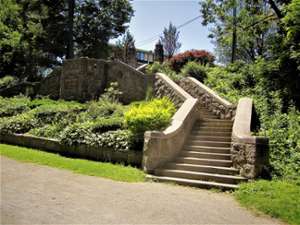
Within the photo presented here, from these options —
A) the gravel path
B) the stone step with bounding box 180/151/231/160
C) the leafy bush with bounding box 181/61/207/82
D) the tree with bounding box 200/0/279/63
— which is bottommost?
the gravel path

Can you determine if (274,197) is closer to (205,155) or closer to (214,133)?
(205,155)

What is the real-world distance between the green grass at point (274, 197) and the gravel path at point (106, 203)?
24 cm

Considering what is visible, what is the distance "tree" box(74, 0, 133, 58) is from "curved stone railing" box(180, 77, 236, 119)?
45.3 ft

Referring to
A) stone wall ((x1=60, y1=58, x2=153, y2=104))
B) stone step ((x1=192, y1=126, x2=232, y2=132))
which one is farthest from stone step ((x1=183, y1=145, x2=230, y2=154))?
stone wall ((x1=60, y1=58, x2=153, y2=104))

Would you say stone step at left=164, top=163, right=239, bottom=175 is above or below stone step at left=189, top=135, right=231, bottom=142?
below

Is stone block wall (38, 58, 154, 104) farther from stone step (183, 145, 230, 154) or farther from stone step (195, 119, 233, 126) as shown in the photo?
stone step (183, 145, 230, 154)

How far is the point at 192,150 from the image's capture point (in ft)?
28.4

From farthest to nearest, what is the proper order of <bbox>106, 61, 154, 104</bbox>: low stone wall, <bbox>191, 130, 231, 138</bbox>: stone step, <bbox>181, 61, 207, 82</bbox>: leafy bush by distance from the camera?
<bbox>181, 61, 207, 82</bbox>: leafy bush → <bbox>106, 61, 154, 104</bbox>: low stone wall → <bbox>191, 130, 231, 138</bbox>: stone step

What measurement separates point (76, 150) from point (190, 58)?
43.6ft

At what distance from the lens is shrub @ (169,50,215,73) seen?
21047 mm

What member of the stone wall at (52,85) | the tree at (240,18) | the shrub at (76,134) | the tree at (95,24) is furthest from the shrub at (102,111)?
the tree at (95,24)

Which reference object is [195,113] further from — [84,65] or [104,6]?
[104,6]

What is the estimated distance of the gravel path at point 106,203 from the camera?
466cm

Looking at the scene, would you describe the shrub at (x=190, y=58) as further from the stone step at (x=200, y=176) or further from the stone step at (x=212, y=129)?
the stone step at (x=200, y=176)
